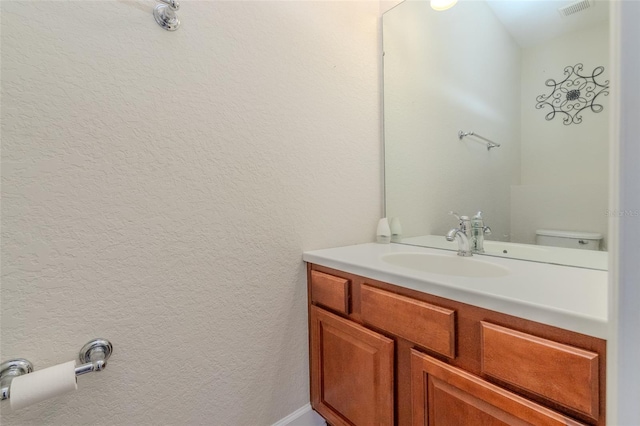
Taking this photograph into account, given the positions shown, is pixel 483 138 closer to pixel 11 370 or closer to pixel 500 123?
pixel 500 123

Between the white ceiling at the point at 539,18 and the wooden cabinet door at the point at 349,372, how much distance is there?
4.22ft

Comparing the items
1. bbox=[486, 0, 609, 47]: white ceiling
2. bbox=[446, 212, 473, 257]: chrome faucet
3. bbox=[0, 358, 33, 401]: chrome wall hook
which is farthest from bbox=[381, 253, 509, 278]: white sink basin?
bbox=[0, 358, 33, 401]: chrome wall hook

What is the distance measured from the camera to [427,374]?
2.49 ft

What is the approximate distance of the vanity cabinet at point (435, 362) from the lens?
531 millimetres

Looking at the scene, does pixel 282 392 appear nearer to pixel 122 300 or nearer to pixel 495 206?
pixel 122 300

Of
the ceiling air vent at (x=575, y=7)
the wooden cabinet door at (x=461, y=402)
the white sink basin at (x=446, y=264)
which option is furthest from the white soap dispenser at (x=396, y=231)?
the ceiling air vent at (x=575, y=7)

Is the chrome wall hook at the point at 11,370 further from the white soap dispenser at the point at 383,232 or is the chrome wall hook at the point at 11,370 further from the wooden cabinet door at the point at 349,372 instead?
the white soap dispenser at the point at 383,232

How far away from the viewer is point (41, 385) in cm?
61

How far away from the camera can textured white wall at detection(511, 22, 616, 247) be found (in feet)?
3.02

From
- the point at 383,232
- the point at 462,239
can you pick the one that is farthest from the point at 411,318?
the point at 383,232

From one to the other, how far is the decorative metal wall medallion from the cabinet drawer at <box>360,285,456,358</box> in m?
0.91

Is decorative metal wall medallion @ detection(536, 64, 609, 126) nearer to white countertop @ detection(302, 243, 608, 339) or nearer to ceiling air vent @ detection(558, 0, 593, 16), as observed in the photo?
ceiling air vent @ detection(558, 0, 593, 16)

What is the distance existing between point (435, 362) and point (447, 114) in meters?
1.19

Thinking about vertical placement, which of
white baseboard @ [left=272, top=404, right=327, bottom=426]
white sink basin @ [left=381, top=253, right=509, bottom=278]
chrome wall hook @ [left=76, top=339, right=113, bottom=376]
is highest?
white sink basin @ [left=381, top=253, right=509, bottom=278]
